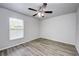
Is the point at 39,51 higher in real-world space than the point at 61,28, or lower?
lower

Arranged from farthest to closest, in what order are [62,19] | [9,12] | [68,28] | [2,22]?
1. [62,19]
2. [68,28]
3. [9,12]
4. [2,22]

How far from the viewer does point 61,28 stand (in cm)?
369

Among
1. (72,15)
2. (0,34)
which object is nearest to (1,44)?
(0,34)

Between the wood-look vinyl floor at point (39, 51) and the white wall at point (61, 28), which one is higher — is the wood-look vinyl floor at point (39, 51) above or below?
below

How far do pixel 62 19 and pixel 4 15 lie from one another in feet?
10.2

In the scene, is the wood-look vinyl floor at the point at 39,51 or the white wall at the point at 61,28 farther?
the white wall at the point at 61,28

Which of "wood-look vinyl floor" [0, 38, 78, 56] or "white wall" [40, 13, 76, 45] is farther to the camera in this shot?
"white wall" [40, 13, 76, 45]

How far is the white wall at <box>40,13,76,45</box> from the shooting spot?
10.4ft

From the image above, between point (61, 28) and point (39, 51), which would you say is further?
point (61, 28)

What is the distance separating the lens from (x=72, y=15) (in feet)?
10.1

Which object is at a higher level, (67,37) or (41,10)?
(41,10)

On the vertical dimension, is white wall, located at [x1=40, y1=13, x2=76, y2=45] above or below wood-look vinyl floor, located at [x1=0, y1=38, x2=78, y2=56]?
above

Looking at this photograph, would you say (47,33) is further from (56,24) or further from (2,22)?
(2,22)

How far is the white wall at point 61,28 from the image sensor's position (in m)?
3.18
